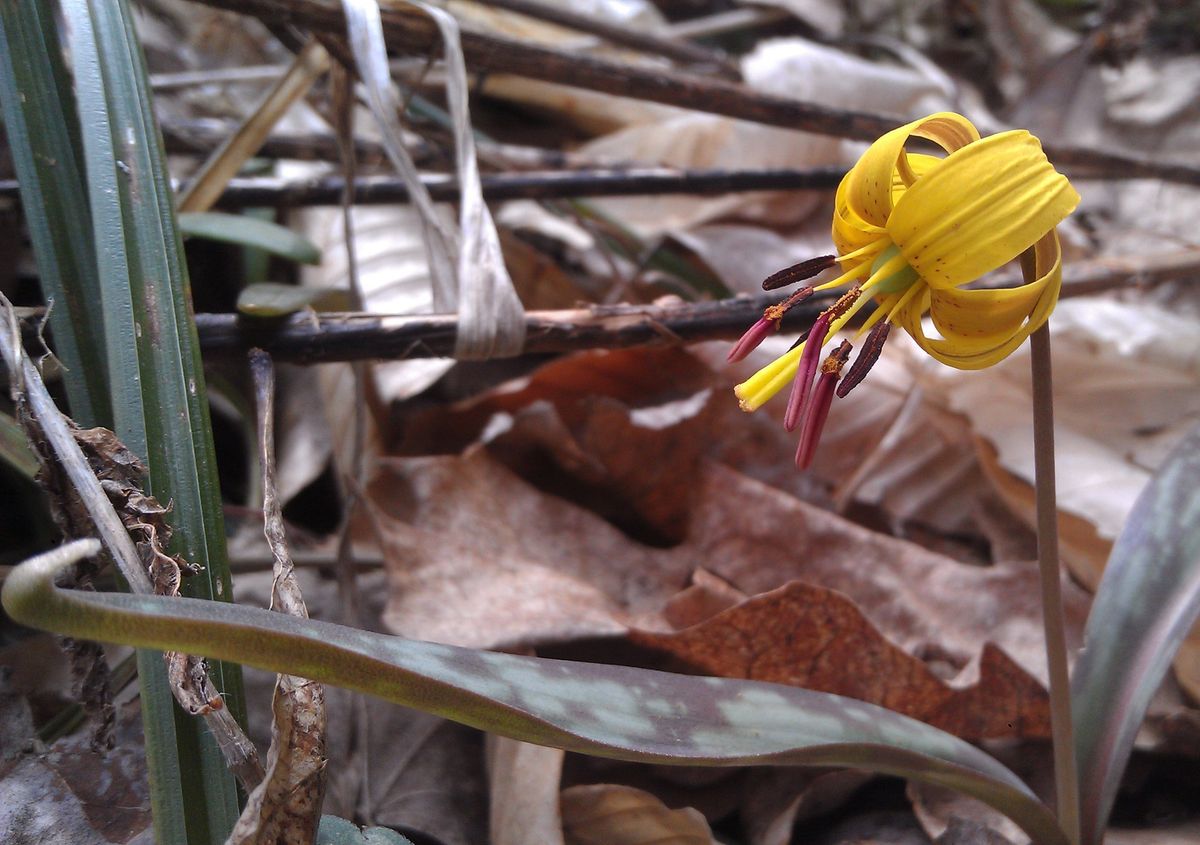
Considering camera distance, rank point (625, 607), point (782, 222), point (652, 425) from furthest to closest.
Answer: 1. point (782, 222)
2. point (652, 425)
3. point (625, 607)

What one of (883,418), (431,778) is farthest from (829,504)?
(431,778)

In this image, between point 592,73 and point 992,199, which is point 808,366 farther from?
point 592,73

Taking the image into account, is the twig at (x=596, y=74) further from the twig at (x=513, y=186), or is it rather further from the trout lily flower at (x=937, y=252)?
the trout lily flower at (x=937, y=252)

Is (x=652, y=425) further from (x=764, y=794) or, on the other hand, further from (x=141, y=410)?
(x=141, y=410)

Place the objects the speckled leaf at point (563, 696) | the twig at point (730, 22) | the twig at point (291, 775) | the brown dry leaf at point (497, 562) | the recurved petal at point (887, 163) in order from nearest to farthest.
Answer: the speckled leaf at point (563, 696)
the twig at point (291, 775)
the recurved petal at point (887, 163)
the brown dry leaf at point (497, 562)
the twig at point (730, 22)

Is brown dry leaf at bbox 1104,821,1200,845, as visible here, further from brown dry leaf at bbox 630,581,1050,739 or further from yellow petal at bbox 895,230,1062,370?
yellow petal at bbox 895,230,1062,370

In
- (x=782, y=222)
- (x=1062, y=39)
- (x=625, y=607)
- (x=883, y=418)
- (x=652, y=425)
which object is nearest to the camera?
(x=625, y=607)

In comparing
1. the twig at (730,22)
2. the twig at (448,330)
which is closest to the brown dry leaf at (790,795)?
the twig at (448,330)
